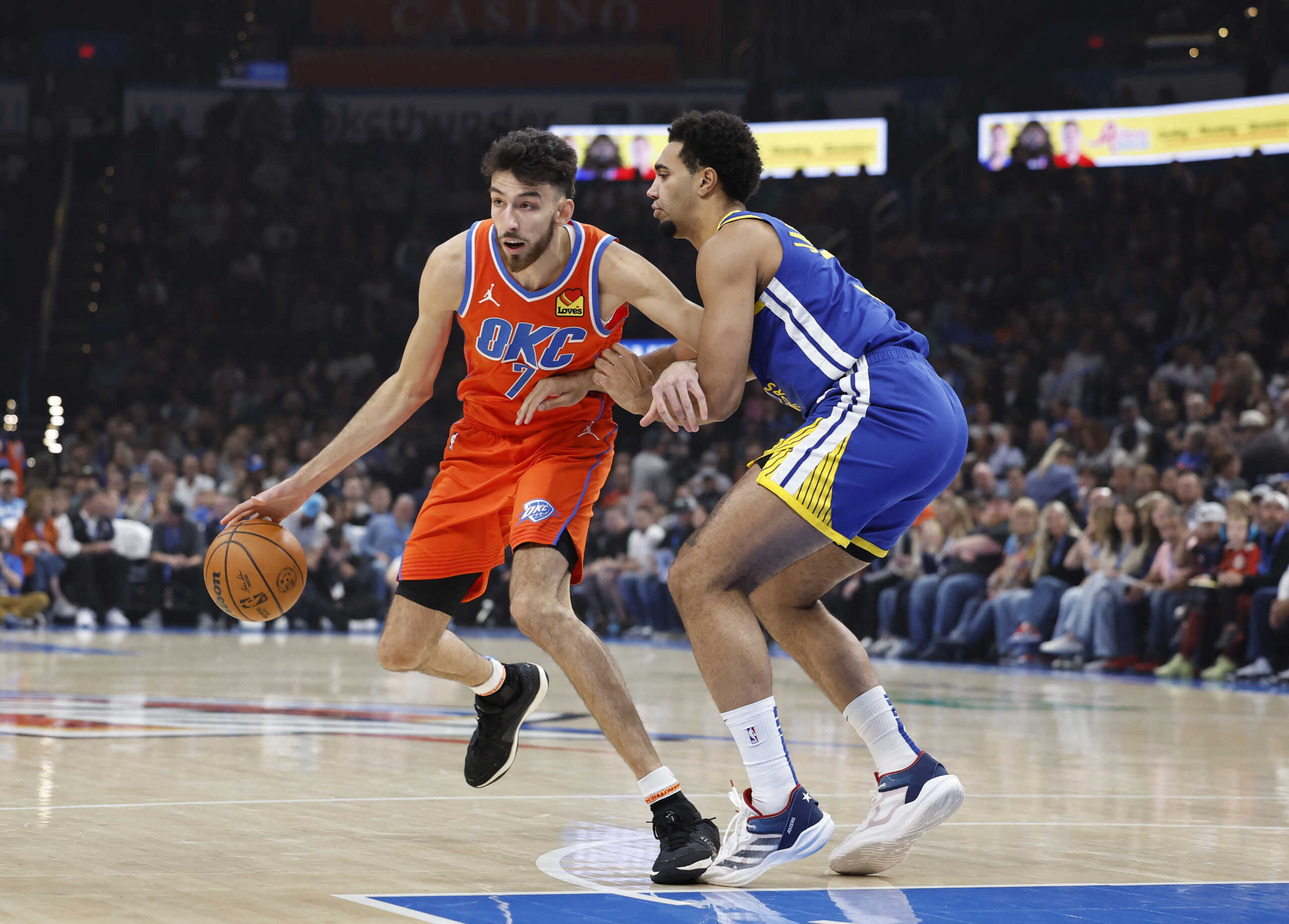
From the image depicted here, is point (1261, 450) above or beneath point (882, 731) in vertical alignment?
above

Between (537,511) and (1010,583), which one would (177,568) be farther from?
(537,511)

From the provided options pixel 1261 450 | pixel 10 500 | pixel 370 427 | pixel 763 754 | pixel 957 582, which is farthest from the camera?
pixel 10 500

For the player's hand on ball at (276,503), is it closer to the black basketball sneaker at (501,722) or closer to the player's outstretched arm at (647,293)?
the black basketball sneaker at (501,722)

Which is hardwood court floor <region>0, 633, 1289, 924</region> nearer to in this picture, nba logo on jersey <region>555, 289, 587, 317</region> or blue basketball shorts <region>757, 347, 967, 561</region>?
blue basketball shorts <region>757, 347, 967, 561</region>

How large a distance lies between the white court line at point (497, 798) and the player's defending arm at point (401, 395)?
888 millimetres

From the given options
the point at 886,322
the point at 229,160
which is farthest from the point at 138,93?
the point at 886,322

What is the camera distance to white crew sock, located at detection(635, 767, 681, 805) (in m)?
4.15

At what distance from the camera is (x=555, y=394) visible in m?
4.82

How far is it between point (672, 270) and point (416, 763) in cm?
1611

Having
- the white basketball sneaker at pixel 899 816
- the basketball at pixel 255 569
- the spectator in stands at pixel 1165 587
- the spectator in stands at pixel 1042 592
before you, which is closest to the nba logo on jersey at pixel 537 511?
the basketball at pixel 255 569

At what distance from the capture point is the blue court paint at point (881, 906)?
345 cm

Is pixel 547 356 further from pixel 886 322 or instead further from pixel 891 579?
pixel 891 579

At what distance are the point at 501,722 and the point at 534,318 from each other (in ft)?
4.26

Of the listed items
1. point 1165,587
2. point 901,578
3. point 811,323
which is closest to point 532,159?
point 811,323
